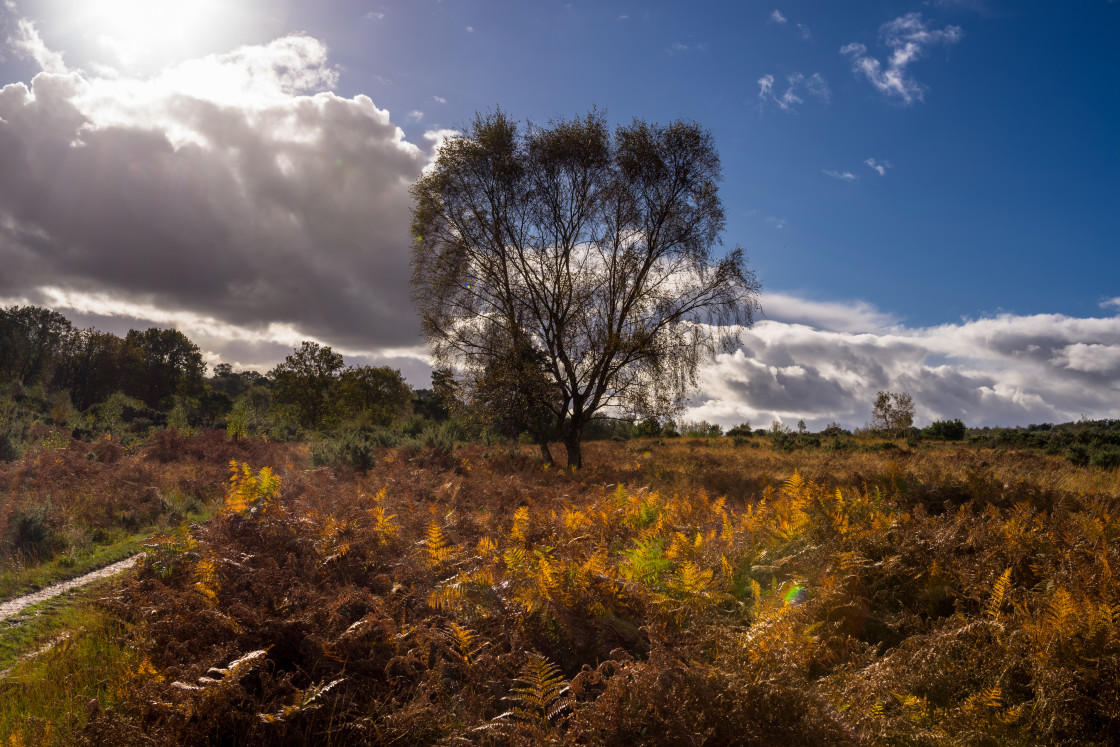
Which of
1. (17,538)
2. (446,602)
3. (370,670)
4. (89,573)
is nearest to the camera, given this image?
(370,670)

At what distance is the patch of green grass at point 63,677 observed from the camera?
12.7ft

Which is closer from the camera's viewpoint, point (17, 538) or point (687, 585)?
point (687, 585)

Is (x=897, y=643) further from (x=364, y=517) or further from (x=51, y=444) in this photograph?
(x=51, y=444)

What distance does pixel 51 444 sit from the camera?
16.6m

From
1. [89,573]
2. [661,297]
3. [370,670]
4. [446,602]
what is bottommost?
[89,573]

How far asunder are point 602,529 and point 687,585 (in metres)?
2.66

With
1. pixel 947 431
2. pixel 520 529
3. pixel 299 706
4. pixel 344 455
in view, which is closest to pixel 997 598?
pixel 520 529

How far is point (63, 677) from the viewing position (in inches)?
187

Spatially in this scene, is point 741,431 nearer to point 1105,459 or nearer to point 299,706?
point 1105,459

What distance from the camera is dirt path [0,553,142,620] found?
7496 mm

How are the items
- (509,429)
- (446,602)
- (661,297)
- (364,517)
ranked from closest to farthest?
(446,602) < (364,517) < (661,297) < (509,429)

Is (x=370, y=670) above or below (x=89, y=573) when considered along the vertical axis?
above

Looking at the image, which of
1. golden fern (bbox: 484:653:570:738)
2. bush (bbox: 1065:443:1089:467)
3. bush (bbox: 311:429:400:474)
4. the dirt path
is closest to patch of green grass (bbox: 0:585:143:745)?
the dirt path

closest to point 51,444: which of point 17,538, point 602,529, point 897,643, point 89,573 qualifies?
point 17,538
